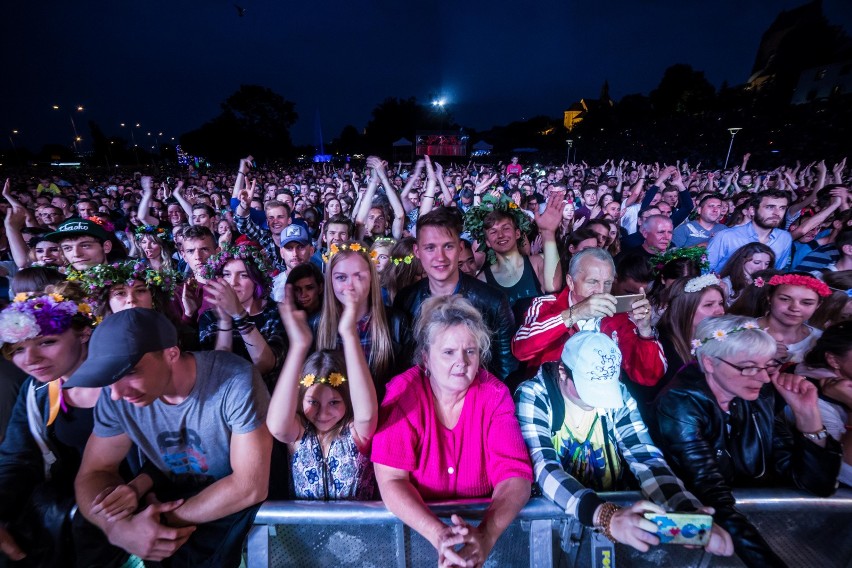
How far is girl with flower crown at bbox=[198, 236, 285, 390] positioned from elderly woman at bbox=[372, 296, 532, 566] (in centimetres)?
122

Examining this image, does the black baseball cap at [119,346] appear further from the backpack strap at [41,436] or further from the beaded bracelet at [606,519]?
the beaded bracelet at [606,519]

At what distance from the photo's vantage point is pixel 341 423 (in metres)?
2.36

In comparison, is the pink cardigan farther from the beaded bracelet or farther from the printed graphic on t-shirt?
the printed graphic on t-shirt

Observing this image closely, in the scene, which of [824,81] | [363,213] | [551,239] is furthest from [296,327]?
[824,81]

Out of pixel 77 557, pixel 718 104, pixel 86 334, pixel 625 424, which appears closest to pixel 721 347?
pixel 625 424

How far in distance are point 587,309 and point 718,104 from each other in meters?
41.8

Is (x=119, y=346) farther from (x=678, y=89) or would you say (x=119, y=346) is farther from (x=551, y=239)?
(x=678, y=89)

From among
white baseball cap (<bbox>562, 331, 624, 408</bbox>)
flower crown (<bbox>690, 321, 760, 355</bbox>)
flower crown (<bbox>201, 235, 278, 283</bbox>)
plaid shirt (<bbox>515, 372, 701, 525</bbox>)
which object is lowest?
A: plaid shirt (<bbox>515, 372, 701, 525</bbox>)

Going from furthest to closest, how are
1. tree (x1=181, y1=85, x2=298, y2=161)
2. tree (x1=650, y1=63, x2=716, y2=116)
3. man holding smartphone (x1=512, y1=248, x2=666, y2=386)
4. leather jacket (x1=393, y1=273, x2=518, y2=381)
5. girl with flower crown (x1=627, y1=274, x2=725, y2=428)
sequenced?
tree (x1=181, y1=85, x2=298, y2=161) → tree (x1=650, y1=63, x2=716, y2=116) → leather jacket (x1=393, y1=273, x2=518, y2=381) → girl with flower crown (x1=627, y1=274, x2=725, y2=428) → man holding smartphone (x1=512, y1=248, x2=666, y2=386)

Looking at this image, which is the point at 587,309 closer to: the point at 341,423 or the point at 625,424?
the point at 625,424

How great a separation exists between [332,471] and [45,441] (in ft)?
5.73

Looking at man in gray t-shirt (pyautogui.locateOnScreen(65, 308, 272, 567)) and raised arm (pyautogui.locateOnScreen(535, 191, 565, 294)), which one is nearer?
man in gray t-shirt (pyautogui.locateOnScreen(65, 308, 272, 567))

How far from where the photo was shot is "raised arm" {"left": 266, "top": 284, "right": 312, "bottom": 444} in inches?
76.9

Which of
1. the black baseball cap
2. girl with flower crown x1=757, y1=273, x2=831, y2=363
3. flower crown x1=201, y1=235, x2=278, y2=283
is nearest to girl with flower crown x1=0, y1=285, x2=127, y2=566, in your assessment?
the black baseball cap
